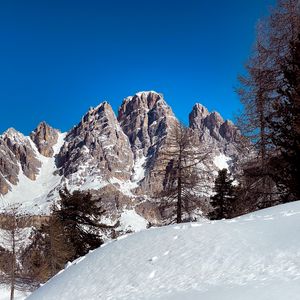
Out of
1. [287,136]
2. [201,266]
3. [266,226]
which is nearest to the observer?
[201,266]

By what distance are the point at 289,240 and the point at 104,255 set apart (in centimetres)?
397

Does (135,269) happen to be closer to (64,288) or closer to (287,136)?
(64,288)

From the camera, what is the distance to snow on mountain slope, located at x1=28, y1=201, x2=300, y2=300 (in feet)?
16.5

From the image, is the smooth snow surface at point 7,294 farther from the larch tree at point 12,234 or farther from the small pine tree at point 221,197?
the small pine tree at point 221,197

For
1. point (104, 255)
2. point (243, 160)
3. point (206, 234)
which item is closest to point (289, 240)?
point (206, 234)

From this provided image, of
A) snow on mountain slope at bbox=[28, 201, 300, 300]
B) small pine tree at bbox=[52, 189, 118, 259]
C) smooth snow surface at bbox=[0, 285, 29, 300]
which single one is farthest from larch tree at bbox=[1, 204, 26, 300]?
snow on mountain slope at bbox=[28, 201, 300, 300]

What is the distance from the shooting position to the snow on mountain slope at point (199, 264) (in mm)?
5031

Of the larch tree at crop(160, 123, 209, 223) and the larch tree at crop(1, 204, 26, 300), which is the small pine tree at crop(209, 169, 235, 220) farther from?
the larch tree at crop(1, 204, 26, 300)

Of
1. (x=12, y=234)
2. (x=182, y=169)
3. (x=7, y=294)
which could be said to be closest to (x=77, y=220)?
(x=12, y=234)

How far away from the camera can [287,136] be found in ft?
47.9

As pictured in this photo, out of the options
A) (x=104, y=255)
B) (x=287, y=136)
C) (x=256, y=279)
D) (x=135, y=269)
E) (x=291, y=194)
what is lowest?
(x=256, y=279)

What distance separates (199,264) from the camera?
625 centimetres

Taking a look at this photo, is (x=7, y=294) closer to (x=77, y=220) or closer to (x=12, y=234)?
(x=12, y=234)

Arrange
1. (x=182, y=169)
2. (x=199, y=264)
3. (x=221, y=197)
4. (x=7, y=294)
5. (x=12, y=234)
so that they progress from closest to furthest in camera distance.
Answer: (x=199, y=264) < (x=182, y=169) < (x=221, y=197) < (x=12, y=234) < (x=7, y=294)
